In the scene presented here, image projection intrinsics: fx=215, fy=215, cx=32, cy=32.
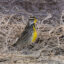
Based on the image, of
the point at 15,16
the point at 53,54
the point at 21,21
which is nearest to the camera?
the point at 53,54

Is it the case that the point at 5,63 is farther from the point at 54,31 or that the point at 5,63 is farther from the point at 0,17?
the point at 0,17

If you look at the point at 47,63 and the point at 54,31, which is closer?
the point at 47,63

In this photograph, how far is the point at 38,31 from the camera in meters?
7.15

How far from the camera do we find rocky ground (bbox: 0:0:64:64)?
215 inches

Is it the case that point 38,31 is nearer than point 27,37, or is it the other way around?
point 27,37

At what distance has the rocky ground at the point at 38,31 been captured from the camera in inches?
215

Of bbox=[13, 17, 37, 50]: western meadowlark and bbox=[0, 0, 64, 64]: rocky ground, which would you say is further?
bbox=[13, 17, 37, 50]: western meadowlark

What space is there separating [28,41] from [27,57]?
0.69 metres

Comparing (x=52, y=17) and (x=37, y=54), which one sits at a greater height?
(x=52, y=17)

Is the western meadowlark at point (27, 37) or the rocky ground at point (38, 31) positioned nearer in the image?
the rocky ground at point (38, 31)

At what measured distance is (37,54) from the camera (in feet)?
18.5

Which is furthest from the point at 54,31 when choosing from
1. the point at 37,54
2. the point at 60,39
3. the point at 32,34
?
the point at 37,54

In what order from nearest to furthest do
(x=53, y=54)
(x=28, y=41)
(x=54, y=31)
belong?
(x=53, y=54) → (x=28, y=41) → (x=54, y=31)

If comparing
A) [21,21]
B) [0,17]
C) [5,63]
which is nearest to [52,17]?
[21,21]
